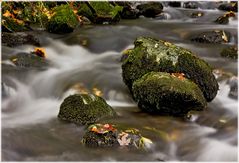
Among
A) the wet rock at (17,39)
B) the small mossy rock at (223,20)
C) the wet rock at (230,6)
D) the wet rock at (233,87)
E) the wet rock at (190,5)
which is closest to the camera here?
the wet rock at (233,87)

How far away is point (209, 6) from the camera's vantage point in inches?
575

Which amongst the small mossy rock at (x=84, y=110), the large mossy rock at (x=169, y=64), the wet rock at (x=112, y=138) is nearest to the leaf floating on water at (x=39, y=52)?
the large mossy rock at (x=169, y=64)

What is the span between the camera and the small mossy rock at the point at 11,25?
957 centimetres

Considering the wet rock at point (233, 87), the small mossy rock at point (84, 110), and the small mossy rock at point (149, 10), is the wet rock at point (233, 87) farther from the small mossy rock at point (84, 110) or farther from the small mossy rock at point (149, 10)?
the small mossy rock at point (149, 10)

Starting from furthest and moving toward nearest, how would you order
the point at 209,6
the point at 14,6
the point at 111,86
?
the point at 209,6, the point at 14,6, the point at 111,86

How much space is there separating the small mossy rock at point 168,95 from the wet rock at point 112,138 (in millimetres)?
962

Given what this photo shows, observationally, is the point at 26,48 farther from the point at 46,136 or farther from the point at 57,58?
the point at 46,136

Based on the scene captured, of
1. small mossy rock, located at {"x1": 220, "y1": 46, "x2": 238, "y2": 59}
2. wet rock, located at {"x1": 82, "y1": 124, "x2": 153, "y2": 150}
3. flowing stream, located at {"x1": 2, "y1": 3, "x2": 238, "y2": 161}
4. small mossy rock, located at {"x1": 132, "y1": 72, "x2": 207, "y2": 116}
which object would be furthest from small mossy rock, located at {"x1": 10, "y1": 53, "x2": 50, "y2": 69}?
small mossy rock, located at {"x1": 220, "y1": 46, "x2": 238, "y2": 59}

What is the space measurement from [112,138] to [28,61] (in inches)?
135

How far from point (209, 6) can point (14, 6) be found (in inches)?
262

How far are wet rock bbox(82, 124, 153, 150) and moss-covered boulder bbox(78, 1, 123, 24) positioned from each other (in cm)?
671

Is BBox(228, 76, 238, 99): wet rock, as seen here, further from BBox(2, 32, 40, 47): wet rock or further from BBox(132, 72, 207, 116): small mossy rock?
BBox(2, 32, 40, 47): wet rock

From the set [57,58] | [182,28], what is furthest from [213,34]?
[57,58]

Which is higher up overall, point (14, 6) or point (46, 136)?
point (14, 6)
